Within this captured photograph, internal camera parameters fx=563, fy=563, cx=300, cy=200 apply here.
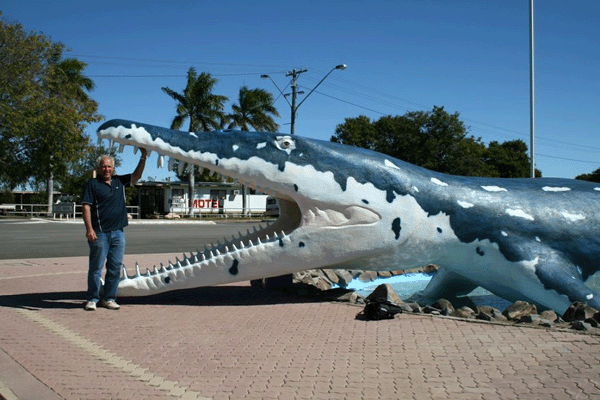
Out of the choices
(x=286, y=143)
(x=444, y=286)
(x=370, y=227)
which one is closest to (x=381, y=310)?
(x=370, y=227)

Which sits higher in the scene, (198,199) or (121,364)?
(198,199)


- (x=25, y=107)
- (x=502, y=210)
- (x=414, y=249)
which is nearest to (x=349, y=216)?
(x=414, y=249)

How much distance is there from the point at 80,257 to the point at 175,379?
433 inches

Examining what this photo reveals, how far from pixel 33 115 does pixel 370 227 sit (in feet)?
102

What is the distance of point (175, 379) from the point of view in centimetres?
426

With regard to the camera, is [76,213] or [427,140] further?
[427,140]

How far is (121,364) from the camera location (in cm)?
464

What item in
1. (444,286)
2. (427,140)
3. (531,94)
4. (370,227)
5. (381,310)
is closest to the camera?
(381,310)

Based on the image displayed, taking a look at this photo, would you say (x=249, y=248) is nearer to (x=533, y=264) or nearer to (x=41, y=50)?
(x=533, y=264)

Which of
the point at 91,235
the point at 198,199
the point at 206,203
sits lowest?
the point at 91,235

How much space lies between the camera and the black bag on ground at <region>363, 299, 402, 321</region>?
642 cm

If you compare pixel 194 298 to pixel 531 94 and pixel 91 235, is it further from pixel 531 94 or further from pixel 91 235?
pixel 531 94

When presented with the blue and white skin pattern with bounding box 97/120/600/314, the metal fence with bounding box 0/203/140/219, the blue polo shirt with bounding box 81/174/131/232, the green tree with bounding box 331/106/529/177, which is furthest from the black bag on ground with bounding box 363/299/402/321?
the green tree with bounding box 331/106/529/177

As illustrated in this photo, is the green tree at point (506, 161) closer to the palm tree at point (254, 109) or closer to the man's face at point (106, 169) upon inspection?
the palm tree at point (254, 109)
